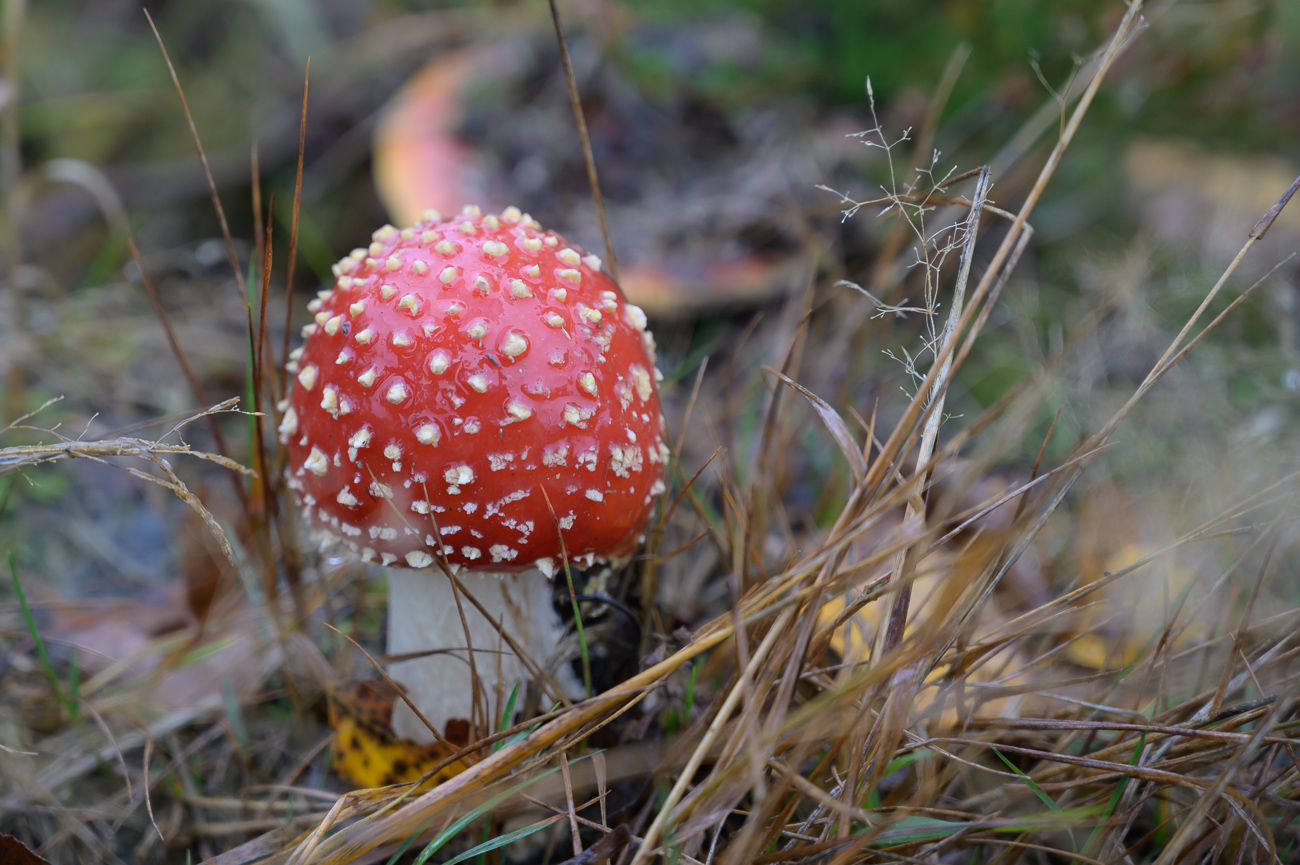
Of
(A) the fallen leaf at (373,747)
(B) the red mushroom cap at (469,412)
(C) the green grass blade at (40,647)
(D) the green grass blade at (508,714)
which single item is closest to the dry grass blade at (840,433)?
(B) the red mushroom cap at (469,412)

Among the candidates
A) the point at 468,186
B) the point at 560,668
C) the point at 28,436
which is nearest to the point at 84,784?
the point at 560,668

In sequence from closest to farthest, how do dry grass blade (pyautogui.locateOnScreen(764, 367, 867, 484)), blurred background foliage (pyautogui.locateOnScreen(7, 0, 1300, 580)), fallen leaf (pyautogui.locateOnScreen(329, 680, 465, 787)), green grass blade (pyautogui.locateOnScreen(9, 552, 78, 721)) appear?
dry grass blade (pyautogui.locateOnScreen(764, 367, 867, 484)), green grass blade (pyautogui.locateOnScreen(9, 552, 78, 721)), fallen leaf (pyautogui.locateOnScreen(329, 680, 465, 787)), blurred background foliage (pyautogui.locateOnScreen(7, 0, 1300, 580))

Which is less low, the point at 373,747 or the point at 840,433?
the point at 840,433

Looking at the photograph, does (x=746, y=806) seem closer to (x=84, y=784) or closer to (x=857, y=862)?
(x=857, y=862)

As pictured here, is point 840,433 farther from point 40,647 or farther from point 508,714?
point 40,647

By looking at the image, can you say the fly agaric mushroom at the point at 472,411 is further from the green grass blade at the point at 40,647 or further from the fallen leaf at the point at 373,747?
the green grass blade at the point at 40,647

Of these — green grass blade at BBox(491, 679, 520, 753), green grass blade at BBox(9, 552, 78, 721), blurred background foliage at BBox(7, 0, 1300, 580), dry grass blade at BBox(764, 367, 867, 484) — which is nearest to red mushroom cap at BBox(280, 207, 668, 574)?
green grass blade at BBox(491, 679, 520, 753)

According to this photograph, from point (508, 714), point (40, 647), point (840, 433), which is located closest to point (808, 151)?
point (840, 433)

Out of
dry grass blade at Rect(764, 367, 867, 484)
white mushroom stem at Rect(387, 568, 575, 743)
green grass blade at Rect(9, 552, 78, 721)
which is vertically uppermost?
dry grass blade at Rect(764, 367, 867, 484)

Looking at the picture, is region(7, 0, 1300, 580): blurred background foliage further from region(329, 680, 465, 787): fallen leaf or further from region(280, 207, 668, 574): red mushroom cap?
region(329, 680, 465, 787): fallen leaf

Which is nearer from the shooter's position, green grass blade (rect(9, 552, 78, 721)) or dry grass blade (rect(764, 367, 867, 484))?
dry grass blade (rect(764, 367, 867, 484))
